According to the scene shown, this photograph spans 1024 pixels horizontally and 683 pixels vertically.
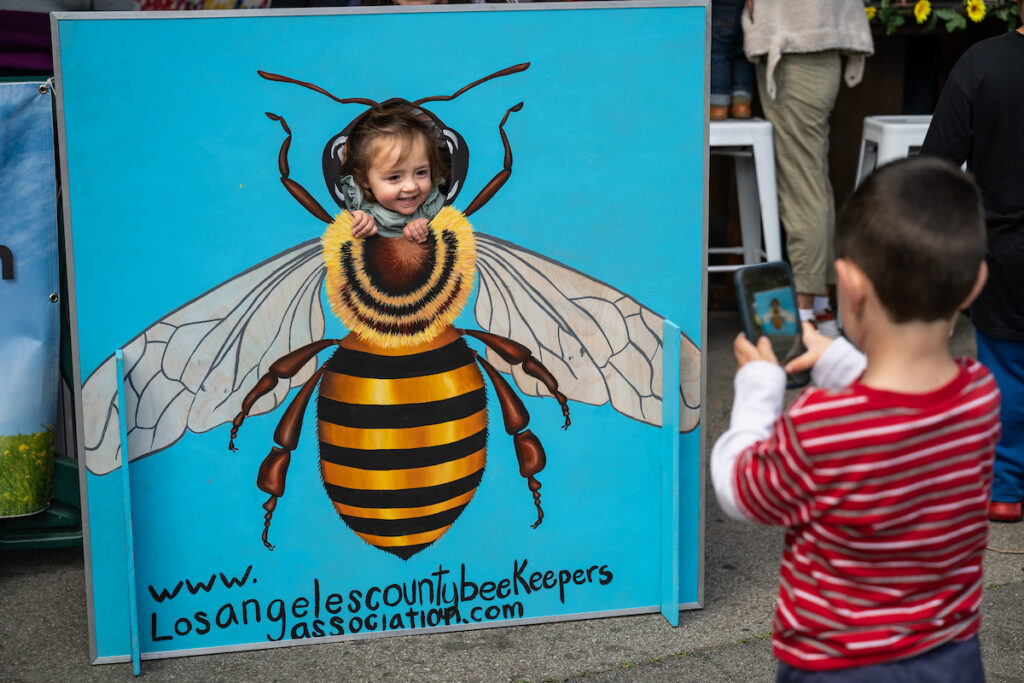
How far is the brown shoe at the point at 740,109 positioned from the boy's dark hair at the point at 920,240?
3.85 meters

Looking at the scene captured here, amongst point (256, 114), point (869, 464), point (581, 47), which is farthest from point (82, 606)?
point (869, 464)

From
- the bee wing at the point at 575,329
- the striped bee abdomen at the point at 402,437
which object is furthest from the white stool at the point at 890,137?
the striped bee abdomen at the point at 402,437

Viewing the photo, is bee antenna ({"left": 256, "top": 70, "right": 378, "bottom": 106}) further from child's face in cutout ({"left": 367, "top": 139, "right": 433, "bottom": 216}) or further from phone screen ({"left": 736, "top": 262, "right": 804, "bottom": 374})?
phone screen ({"left": 736, "top": 262, "right": 804, "bottom": 374})

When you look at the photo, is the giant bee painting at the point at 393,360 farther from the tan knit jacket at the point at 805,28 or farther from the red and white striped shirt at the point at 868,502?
the tan knit jacket at the point at 805,28

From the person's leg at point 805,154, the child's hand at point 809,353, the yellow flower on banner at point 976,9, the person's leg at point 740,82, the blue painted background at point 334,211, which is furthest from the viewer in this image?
the person's leg at point 740,82

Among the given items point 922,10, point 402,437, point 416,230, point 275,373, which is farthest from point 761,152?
point 275,373

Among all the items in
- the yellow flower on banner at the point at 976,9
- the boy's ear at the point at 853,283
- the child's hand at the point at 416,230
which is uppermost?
the yellow flower on banner at the point at 976,9

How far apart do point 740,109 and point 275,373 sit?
3.32m

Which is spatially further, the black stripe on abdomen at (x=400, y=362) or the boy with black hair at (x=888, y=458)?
the black stripe on abdomen at (x=400, y=362)

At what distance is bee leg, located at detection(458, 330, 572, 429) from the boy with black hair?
1.13 meters

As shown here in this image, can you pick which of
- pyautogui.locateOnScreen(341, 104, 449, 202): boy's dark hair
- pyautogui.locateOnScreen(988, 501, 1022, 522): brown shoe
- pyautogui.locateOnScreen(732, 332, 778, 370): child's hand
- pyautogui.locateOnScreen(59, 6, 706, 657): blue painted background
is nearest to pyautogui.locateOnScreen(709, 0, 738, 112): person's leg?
pyautogui.locateOnScreen(988, 501, 1022, 522): brown shoe

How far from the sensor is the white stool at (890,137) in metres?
5.01

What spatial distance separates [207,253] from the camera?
2525 millimetres

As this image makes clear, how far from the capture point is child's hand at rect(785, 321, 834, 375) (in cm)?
171
